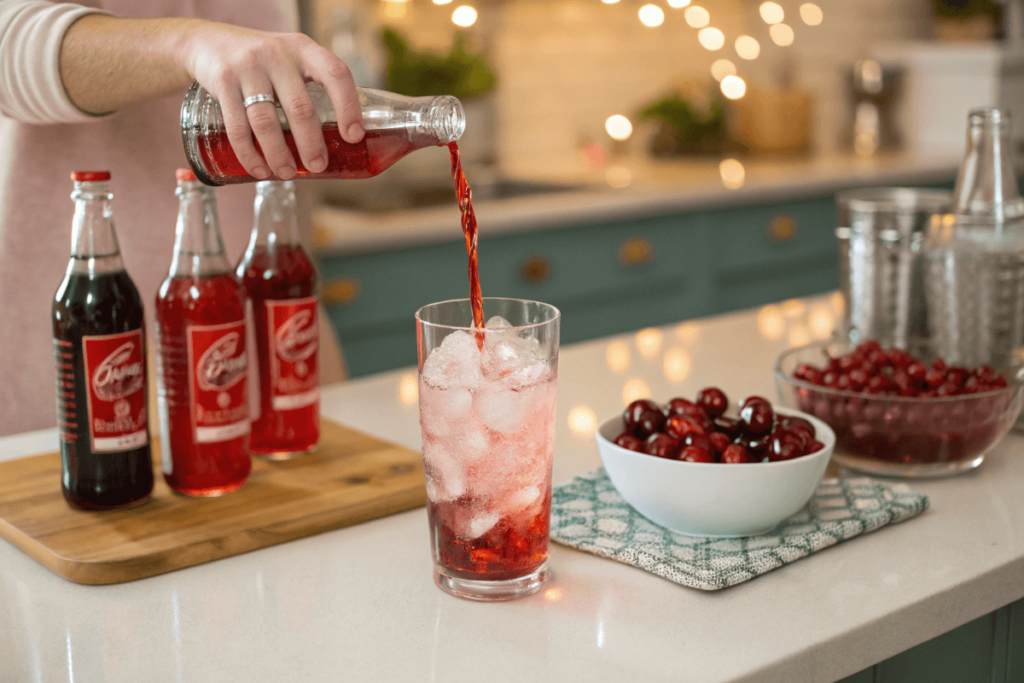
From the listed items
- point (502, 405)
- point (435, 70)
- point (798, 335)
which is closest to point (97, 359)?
point (502, 405)

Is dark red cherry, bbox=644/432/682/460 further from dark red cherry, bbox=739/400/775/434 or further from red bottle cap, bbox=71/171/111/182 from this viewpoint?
red bottle cap, bbox=71/171/111/182

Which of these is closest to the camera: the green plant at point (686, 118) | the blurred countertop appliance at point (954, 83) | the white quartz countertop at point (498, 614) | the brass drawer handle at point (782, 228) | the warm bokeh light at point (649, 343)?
the white quartz countertop at point (498, 614)

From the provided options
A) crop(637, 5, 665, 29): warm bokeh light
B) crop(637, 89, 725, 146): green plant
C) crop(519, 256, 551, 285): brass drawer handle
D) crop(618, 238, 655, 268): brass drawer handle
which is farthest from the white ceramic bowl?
crop(637, 5, 665, 29): warm bokeh light

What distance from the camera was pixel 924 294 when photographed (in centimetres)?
119

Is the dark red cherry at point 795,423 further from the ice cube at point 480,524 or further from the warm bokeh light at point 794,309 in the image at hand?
the warm bokeh light at point 794,309

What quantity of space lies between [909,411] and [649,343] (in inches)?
21.8

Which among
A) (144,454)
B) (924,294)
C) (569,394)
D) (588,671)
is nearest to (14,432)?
(144,454)

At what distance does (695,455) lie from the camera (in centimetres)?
80

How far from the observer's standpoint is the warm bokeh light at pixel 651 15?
3.52 meters

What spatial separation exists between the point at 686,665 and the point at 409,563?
25 centimetres

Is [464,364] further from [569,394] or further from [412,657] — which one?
[569,394]

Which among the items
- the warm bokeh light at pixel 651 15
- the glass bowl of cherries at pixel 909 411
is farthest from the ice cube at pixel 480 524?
the warm bokeh light at pixel 651 15

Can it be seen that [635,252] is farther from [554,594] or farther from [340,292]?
[554,594]

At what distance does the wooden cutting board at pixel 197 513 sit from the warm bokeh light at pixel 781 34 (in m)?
3.20
